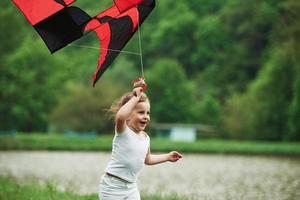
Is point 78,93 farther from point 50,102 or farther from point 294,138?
point 294,138

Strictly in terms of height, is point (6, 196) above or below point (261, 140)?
above

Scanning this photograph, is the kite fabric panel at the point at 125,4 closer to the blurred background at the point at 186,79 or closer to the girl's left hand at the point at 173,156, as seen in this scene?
the girl's left hand at the point at 173,156

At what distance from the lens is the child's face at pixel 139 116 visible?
567cm

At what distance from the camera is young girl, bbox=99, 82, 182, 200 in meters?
5.57

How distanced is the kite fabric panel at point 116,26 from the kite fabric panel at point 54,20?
0.56 ft

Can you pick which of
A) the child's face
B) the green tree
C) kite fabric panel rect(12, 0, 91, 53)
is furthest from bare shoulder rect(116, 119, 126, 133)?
the green tree

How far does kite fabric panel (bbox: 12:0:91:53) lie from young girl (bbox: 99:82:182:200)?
1896 millimetres

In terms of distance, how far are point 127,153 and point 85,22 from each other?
93.3 inches

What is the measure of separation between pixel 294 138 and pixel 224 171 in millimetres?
31305

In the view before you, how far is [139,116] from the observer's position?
18.6 feet

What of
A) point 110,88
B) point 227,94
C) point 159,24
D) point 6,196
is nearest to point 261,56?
point 227,94

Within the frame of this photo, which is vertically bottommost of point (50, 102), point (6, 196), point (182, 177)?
point (50, 102)

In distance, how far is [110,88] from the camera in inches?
2271

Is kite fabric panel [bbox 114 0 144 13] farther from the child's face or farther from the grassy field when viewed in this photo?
the grassy field
